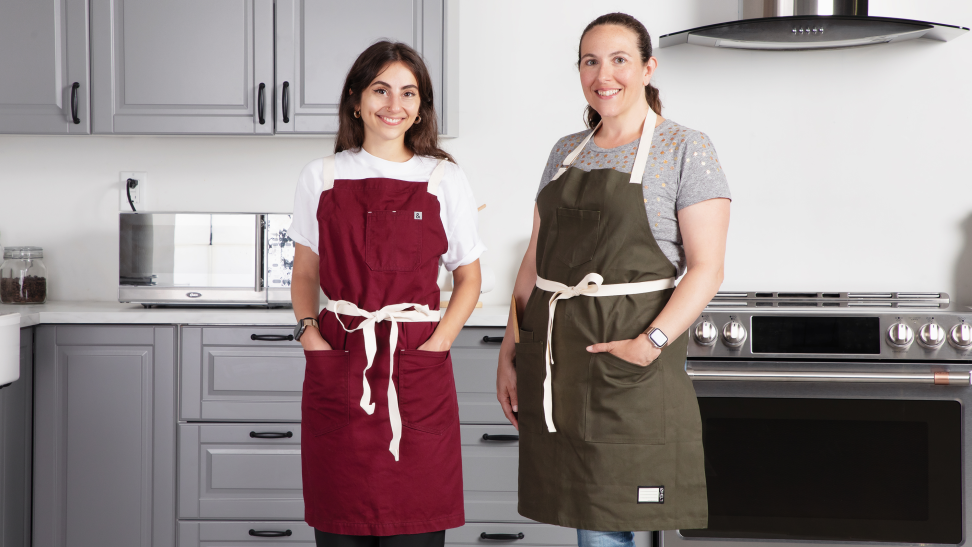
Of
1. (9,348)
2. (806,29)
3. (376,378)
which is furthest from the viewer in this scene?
(806,29)

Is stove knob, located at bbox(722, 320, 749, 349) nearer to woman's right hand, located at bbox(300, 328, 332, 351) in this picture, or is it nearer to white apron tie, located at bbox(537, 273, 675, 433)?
A: white apron tie, located at bbox(537, 273, 675, 433)

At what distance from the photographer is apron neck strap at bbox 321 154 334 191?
133cm

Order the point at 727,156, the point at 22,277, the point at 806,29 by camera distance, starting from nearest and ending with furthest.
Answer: the point at 806,29
the point at 22,277
the point at 727,156

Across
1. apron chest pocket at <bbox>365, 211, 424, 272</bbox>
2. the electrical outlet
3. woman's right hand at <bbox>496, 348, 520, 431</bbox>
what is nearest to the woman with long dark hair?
apron chest pocket at <bbox>365, 211, 424, 272</bbox>

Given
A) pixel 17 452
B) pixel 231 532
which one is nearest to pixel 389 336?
pixel 231 532

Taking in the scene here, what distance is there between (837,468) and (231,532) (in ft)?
5.44

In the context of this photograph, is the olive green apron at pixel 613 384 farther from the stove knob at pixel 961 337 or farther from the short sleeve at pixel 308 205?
the stove knob at pixel 961 337

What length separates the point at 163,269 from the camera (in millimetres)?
2227

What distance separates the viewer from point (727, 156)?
2.53 meters

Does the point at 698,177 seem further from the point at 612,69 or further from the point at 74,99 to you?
the point at 74,99

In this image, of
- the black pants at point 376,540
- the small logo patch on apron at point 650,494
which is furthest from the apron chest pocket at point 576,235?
the black pants at point 376,540

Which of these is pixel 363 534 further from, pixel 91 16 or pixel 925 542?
pixel 91 16

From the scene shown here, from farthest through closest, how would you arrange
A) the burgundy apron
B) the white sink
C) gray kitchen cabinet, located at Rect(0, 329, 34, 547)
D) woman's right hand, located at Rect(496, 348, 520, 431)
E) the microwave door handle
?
the microwave door handle → gray kitchen cabinet, located at Rect(0, 329, 34, 547) → the white sink → woman's right hand, located at Rect(496, 348, 520, 431) → the burgundy apron

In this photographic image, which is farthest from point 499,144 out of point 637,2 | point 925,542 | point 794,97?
point 925,542
